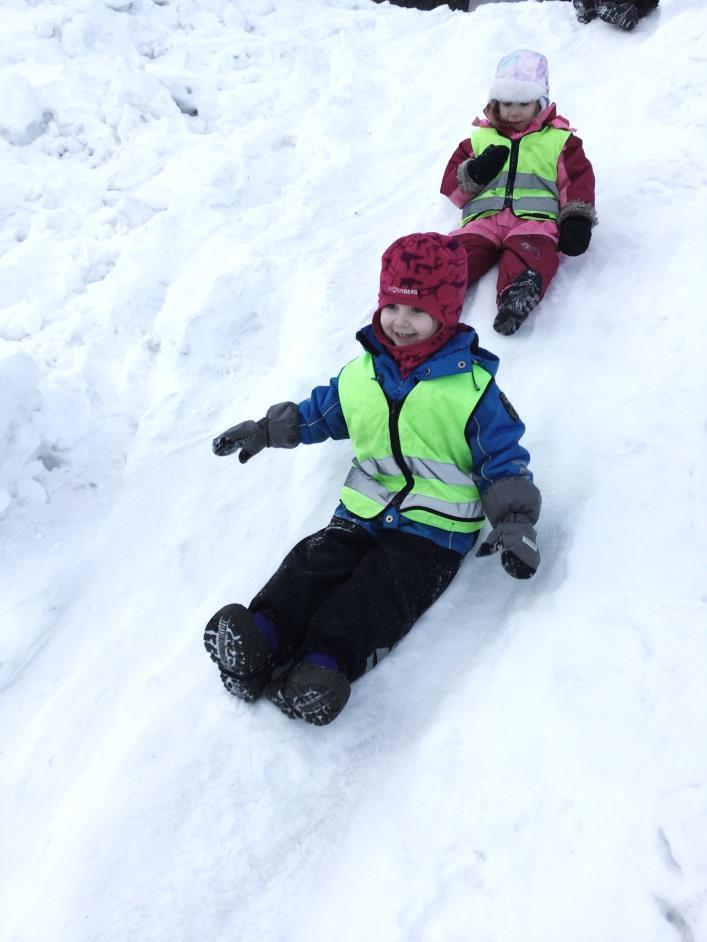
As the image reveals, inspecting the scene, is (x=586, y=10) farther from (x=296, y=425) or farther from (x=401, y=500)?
(x=401, y=500)

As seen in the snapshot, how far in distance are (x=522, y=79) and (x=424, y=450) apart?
6.63 ft

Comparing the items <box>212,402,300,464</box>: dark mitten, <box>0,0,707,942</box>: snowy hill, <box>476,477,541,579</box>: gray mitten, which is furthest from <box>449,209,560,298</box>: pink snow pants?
<box>476,477,541,579</box>: gray mitten

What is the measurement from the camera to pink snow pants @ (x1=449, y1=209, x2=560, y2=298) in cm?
293

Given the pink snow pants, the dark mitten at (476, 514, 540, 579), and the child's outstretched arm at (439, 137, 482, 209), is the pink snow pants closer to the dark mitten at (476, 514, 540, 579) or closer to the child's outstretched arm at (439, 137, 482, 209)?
the child's outstretched arm at (439, 137, 482, 209)

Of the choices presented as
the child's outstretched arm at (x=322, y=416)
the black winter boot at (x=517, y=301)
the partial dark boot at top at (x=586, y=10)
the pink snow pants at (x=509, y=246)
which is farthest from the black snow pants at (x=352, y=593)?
the partial dark boot at top at (x=586, y=10)

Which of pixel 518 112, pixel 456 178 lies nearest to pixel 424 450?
pixel 456 178

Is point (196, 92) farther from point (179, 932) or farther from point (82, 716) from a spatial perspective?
point (179, 932)

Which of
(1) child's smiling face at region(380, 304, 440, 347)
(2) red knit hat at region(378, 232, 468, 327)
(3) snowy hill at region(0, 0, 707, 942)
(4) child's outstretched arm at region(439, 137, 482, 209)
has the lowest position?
(3) snowy hill at region(0, 0, 707, 942)

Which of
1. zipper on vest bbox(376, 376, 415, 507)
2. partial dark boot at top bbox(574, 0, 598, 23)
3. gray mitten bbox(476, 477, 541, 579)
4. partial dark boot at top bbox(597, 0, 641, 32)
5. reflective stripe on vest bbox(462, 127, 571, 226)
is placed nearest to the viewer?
gray mitten bbox(476, 477, 541, 579)

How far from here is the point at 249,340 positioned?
352cm

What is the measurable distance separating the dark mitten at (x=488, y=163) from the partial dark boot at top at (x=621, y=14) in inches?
101

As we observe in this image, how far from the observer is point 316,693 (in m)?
1.80

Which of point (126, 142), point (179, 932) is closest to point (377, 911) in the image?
point (179, 932)

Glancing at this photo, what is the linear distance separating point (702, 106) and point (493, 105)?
1055 mm
